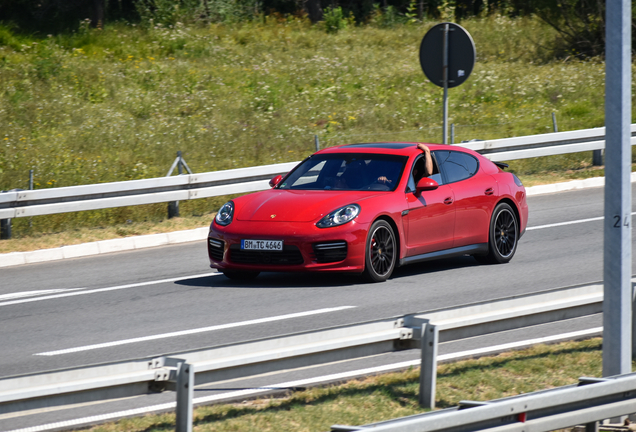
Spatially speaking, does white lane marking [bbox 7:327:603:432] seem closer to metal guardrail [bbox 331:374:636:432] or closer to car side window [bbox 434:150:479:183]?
metal guardrail [bbox 331:374:636:432]

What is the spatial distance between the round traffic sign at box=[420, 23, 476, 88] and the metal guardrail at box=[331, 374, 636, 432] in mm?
8905

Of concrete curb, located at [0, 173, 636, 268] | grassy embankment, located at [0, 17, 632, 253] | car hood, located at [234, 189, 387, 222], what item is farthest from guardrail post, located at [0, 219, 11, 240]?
car hood, located at [234, 189, 387, 222]

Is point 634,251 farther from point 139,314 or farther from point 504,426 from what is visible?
point 504,426

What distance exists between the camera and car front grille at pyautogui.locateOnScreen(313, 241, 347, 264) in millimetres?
9234

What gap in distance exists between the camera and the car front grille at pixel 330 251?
9.23 m

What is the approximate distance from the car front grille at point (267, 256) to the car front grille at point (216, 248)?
171 millimetres

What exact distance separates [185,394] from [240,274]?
5416 mm

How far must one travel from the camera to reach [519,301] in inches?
239

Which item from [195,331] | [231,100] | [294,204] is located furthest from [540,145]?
[195,331]

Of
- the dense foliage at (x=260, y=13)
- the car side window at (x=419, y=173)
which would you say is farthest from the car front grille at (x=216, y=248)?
the dense foliage at (x=260, y=13)

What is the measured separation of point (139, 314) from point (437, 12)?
3366 cm

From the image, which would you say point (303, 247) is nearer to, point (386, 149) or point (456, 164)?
point (386, 149)

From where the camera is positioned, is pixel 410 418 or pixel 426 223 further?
pixel 426 223

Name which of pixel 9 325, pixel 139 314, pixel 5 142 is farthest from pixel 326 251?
pixel 5 142
